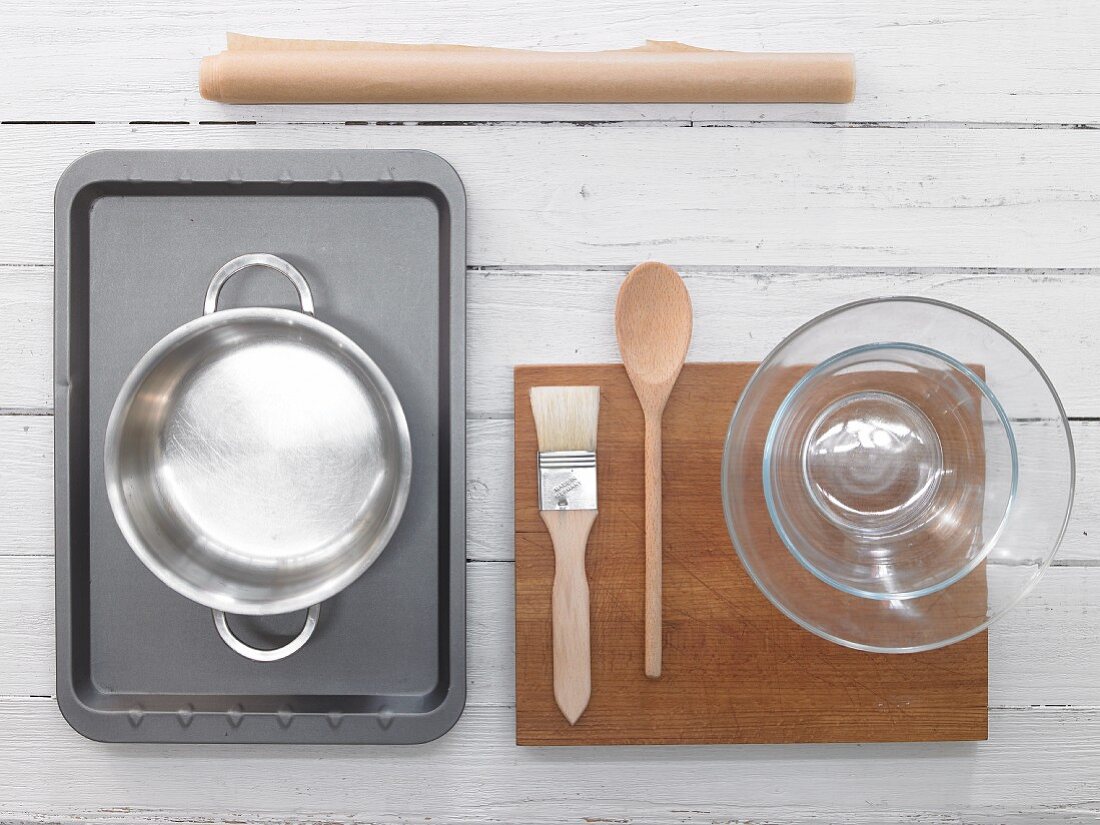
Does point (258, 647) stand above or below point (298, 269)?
below

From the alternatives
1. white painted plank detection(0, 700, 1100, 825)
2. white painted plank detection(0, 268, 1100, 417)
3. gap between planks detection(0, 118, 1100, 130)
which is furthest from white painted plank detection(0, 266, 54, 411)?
white painted plank detection(0, 700, 1100, 825)

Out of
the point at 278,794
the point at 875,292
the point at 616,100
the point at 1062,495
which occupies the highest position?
the point at 616,100

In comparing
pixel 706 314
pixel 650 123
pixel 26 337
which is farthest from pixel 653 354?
pixel 26 337

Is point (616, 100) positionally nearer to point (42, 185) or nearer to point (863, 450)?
point (863, 450)

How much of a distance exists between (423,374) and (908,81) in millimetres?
396

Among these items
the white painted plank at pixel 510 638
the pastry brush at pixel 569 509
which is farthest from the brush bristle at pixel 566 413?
the white painted plank at pixel 510 638

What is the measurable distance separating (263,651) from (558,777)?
220 mm

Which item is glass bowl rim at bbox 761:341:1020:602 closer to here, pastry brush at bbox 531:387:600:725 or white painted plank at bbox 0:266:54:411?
pastry brush at bbox 531:387:600:725

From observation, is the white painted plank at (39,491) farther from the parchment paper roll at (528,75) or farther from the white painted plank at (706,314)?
the parchment paper roll at (528,75)

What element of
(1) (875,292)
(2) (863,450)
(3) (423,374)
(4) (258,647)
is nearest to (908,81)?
(1) (875,292)

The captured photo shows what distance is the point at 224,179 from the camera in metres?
0.54

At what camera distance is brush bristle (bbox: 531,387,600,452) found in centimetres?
52

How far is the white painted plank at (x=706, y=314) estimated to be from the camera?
543 mm

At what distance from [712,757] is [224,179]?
522 mm
